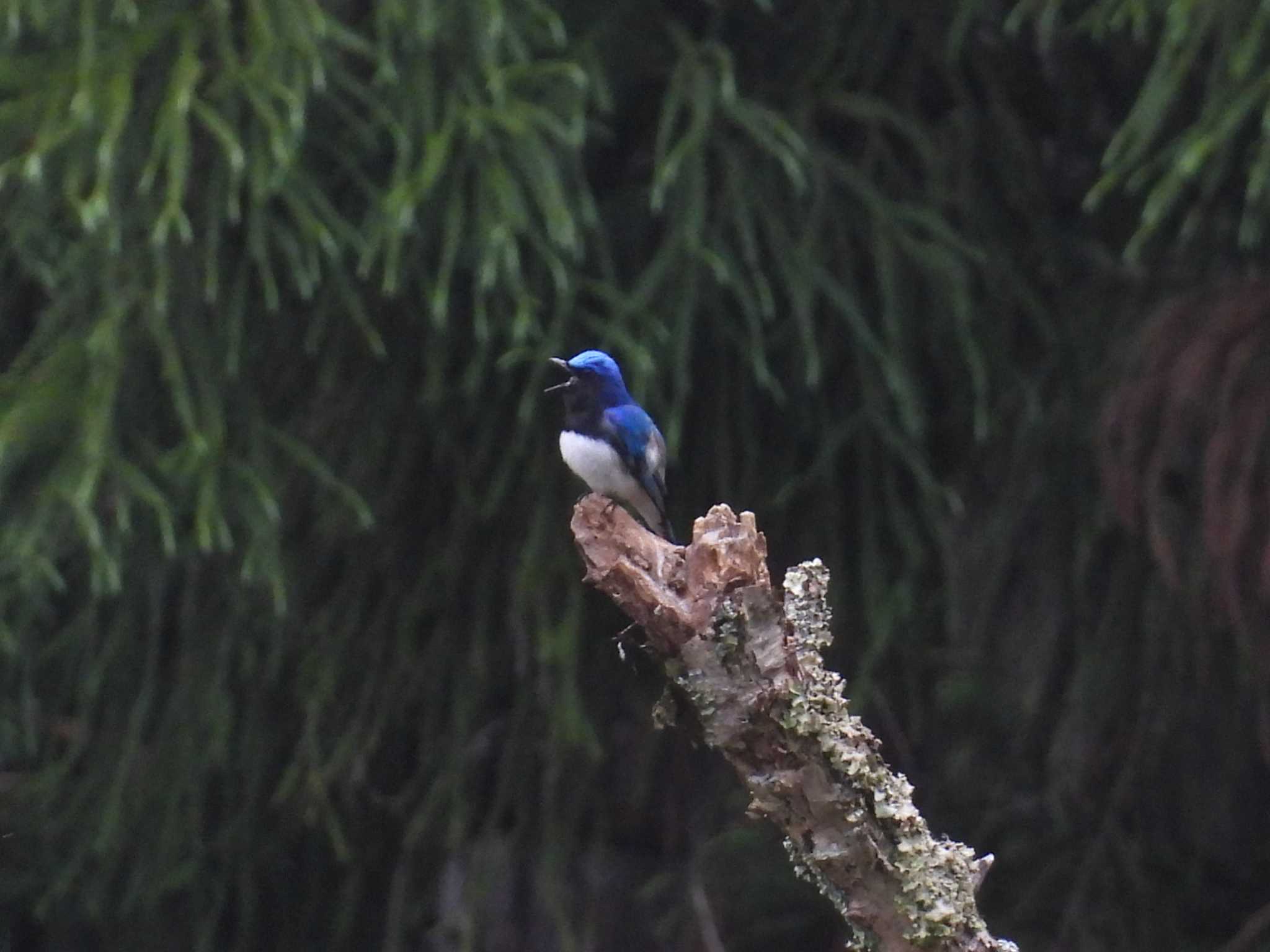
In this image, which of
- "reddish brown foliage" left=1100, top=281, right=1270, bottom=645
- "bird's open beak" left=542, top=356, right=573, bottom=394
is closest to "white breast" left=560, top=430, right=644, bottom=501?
"bird's open beak" left=542, top=356, right=573, bottom=394

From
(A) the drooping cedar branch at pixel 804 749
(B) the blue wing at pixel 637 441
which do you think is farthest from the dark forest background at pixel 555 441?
(A) the drooping cedar branch at pixel 804 749

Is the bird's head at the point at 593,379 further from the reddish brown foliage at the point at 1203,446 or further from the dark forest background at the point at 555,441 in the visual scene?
the reddish brown foliage at the point at 1203,446

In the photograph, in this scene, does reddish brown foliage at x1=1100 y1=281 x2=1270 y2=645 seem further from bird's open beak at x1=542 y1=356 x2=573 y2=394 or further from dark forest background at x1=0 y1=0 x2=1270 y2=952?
bird's open beak at x1=542 y1=356 x2=573 y2=394

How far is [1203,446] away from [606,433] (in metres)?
1.15

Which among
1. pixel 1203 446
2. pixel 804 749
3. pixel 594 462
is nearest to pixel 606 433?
pixel 594 462

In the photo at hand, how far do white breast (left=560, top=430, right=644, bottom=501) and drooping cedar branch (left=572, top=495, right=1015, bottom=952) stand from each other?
1.32m

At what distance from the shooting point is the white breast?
11.9ft

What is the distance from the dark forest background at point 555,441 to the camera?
3.40 m

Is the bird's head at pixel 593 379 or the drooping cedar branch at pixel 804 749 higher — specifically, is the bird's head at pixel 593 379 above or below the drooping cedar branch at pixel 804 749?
above

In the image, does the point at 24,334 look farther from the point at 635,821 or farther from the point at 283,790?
the point at 635,821

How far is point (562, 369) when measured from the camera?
3715 mm

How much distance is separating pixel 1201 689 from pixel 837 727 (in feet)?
5.93

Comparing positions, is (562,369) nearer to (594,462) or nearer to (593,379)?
(593,379)

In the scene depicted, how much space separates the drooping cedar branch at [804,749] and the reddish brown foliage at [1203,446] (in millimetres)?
1296
